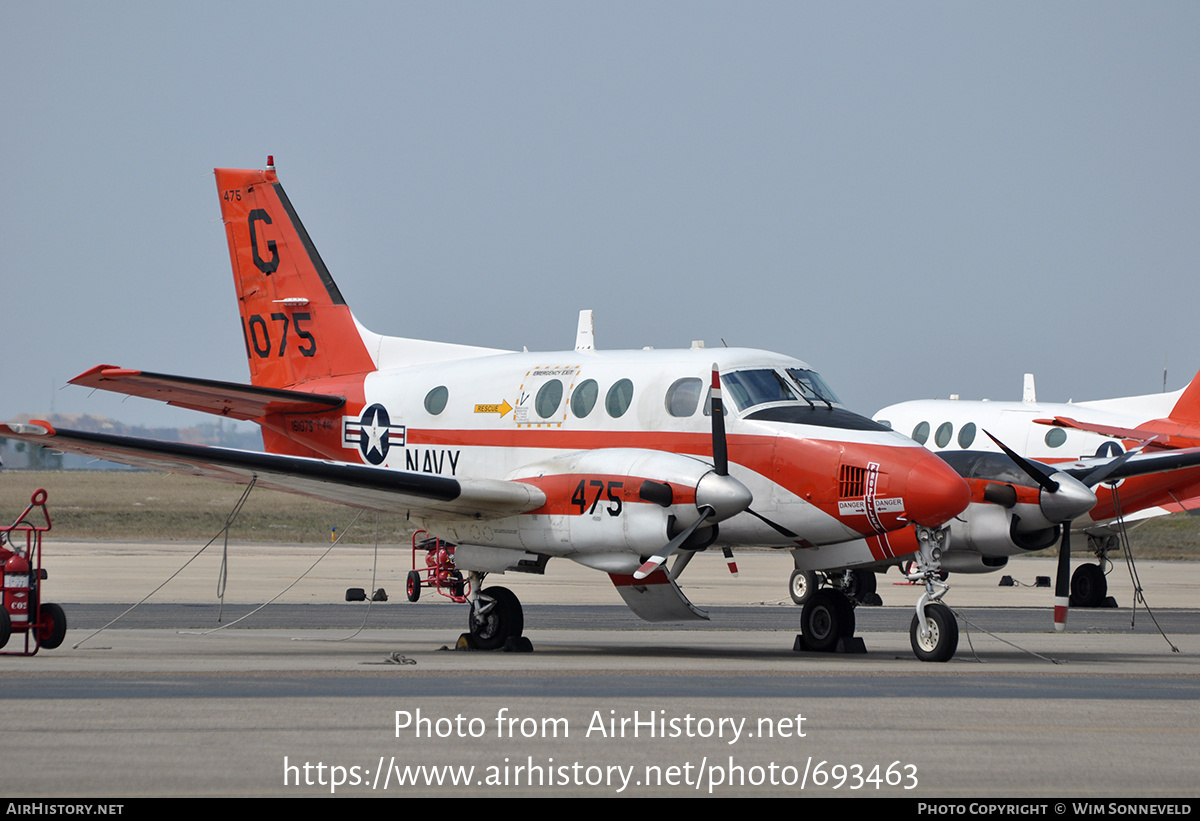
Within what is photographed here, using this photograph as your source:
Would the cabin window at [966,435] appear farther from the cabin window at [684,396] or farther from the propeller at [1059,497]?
the cabin window at [684,396]

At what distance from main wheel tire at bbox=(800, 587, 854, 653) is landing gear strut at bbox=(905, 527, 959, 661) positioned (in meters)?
1.69

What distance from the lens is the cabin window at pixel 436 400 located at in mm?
18703

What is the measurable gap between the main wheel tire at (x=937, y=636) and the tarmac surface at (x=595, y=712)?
191mm

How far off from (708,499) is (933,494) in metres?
2.40

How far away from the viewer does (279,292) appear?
70.7 feet

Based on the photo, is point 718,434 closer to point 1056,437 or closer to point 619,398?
point 619,398

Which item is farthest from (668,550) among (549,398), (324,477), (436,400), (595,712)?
(436,400)

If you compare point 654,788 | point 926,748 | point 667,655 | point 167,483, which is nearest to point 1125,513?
point 667,655

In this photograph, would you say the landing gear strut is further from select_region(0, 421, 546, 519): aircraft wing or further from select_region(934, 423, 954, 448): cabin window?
select_region(934, 423, 954, 448): cabin window

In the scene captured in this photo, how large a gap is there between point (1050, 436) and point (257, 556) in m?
23.8

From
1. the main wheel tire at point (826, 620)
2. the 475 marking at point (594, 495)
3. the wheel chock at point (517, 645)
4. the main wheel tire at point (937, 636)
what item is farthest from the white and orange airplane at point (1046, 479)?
the wheel chock at point (517, 645)

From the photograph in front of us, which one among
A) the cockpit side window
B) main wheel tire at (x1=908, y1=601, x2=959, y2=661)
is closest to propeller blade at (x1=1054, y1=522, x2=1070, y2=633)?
main wheel tire at (x1=908, y1=601, x2=959, y2=661)

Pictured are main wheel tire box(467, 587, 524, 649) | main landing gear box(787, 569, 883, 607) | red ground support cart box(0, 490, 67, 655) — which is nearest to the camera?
red ground support cart box(0, 490, 67, 655)

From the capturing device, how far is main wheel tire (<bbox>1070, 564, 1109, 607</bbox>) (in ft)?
93.0
